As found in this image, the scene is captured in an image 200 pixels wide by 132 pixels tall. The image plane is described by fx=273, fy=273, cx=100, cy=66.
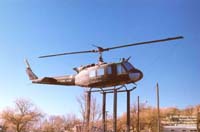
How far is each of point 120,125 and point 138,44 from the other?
176 feet

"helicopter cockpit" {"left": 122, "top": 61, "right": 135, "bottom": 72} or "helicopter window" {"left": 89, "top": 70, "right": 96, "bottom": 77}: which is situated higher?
"helicopter cockpit" {"left": 122, "top": 61, "right": 135, "bottom": 72}

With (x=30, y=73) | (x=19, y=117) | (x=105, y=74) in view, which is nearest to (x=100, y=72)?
(x=105, y=74)

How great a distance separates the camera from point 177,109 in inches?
3585

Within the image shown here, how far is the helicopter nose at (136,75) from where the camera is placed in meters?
20.0

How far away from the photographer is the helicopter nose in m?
20.0

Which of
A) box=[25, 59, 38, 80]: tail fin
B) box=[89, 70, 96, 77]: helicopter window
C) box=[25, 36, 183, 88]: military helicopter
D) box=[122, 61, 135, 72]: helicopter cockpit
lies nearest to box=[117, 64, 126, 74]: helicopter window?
box=[25, 36, 183, 88]: military helicopter

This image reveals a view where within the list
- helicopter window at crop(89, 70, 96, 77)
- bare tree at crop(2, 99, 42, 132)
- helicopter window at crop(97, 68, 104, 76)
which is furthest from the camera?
bare tree at crop(2, 99, 42, 132)

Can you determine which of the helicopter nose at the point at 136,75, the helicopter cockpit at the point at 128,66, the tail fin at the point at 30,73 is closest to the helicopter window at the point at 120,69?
the helicopter cockpit at the point at 128,66

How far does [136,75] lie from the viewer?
20.2m

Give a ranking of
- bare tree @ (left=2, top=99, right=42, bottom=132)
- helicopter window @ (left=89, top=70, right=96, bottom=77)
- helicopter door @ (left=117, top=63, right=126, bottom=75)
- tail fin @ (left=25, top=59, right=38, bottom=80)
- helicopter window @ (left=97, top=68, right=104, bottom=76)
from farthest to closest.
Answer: bare tree @ (left=2, top=99, right=42, bottom=132) < tail fin @ (left=25, top=59, right=38, bottom=80) < helicopter window @ (left=89, top=70, right=96, bottom=77) < helicopter window @ (left=97, top=68, right=104, bottom=76) < helicopter door @ (left=117, top=63, right=126, bottom=75)

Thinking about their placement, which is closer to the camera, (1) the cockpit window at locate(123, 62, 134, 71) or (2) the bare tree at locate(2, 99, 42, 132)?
(1) the cockpit window at locate(123, 62, 134, 71)

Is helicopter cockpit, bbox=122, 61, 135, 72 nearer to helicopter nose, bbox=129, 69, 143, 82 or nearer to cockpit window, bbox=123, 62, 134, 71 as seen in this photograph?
cockpit window, bbox=123, 62, 134, 71

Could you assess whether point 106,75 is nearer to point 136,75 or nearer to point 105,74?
point 105,74

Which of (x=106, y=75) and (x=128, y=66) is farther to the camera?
(x=106, y=75)
